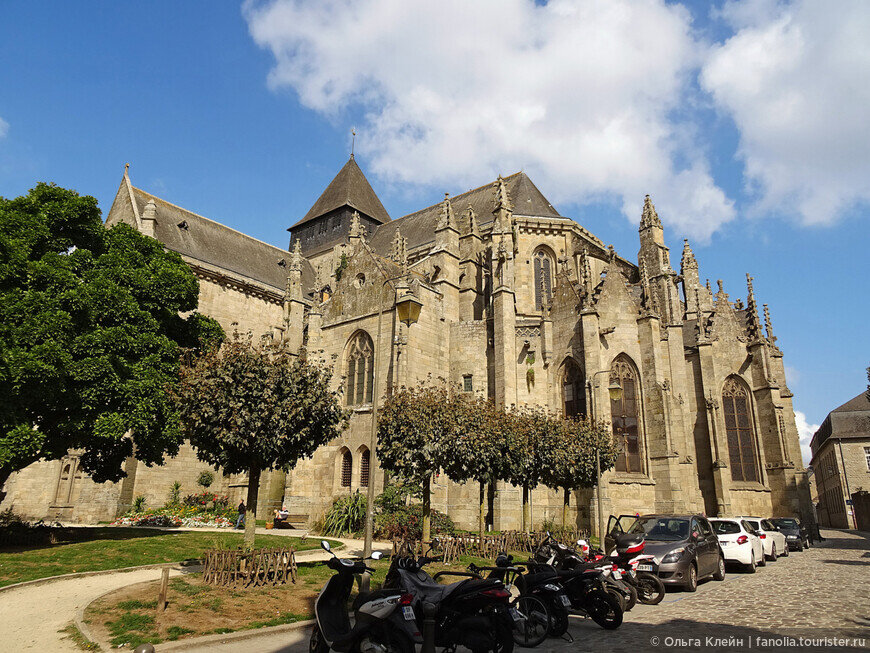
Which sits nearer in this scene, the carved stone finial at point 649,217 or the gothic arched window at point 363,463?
the gothic arched window at point 363,463

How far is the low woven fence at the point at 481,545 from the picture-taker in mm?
13477

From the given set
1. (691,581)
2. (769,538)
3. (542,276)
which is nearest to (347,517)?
(691,581)

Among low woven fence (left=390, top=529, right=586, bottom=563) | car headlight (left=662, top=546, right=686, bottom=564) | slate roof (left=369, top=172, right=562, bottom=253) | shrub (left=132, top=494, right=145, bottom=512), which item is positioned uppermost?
slate roof (left=369, top=172, right=562, bottom=253)

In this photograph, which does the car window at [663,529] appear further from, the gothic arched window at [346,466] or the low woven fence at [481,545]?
the gothic arched window at [346,466]

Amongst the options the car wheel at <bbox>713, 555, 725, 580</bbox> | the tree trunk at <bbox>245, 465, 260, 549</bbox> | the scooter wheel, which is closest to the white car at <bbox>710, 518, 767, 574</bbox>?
the car wheel at <bbox>713, 555, 725, 580</bbox>

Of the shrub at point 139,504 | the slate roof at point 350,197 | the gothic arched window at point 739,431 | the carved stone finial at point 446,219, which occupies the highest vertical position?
the slate roof at point 350,197

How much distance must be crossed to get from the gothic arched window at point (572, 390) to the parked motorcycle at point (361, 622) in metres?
20.3

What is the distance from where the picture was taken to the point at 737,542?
48.5ft

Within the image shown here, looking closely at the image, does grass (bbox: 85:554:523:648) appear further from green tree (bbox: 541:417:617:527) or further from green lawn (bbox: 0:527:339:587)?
green tree (bbox: 541:417:617:527)

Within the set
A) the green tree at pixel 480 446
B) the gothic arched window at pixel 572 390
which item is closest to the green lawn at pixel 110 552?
the green tree at pixel 480 446

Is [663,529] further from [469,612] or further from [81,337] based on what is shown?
[81,337]

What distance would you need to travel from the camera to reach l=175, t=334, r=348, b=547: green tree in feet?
38.5

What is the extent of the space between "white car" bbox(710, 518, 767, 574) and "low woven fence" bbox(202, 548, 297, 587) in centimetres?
1092

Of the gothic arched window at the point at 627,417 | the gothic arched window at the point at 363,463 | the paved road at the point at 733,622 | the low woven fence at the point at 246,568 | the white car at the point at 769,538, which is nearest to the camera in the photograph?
the paved road at the point at 733,622
